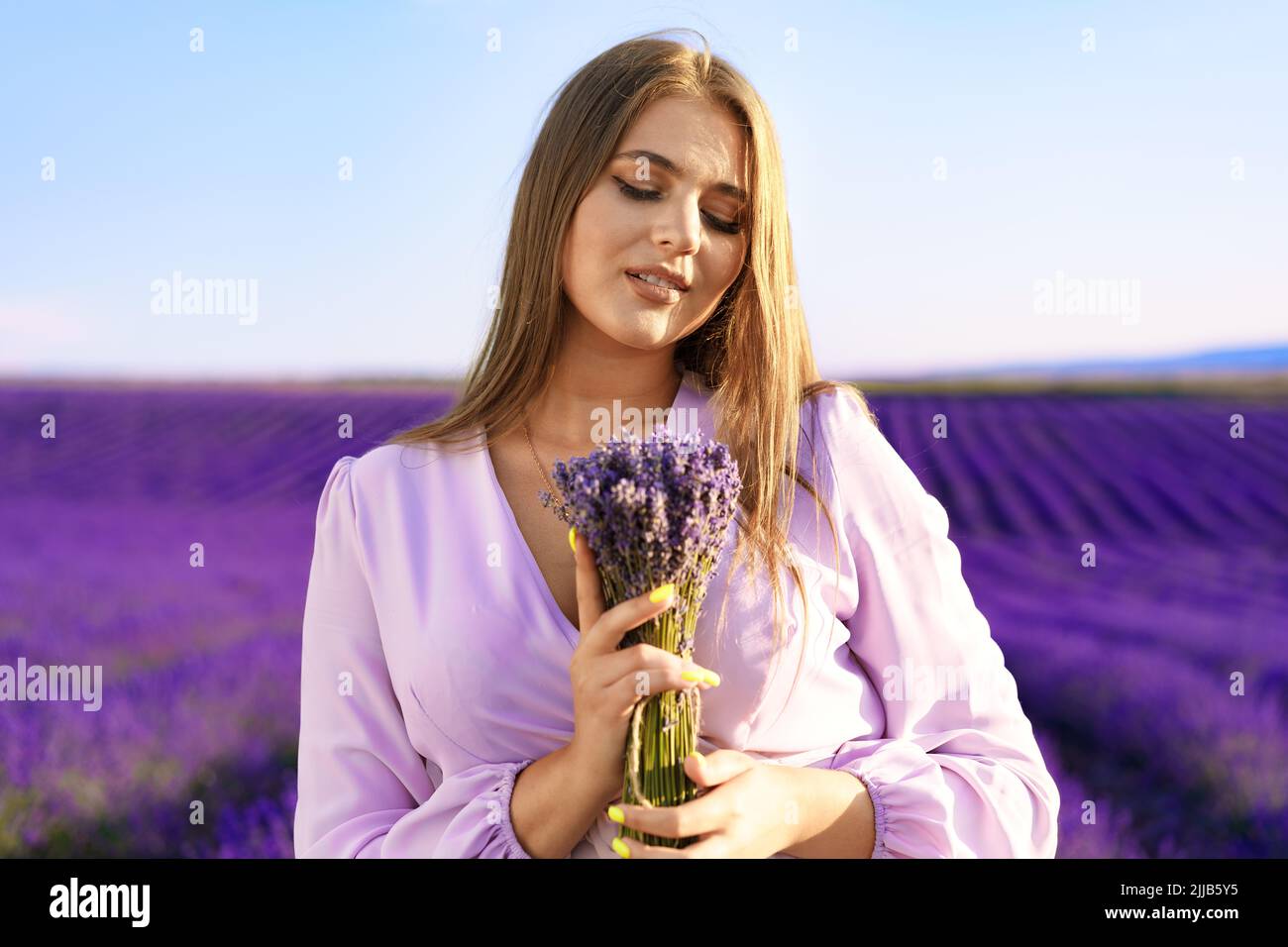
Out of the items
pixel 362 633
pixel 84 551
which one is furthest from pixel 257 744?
pixel 362 633

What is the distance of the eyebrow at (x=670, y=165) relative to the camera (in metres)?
1.58

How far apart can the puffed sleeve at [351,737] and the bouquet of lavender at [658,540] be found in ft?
1.14

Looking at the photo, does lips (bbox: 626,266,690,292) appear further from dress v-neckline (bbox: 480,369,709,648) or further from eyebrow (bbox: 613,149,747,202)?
dress v-neckline (bbox: 480,369,709,648)

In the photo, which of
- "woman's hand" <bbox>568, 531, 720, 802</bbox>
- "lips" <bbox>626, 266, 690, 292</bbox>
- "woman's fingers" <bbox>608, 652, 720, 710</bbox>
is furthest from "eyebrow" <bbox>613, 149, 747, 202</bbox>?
"woman's fingers" <bbox>608, 652, 720, 710</bbox>

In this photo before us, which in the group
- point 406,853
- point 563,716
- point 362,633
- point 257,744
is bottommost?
point 257,744

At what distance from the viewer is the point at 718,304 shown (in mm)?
1785

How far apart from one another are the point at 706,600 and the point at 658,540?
1.24 feet

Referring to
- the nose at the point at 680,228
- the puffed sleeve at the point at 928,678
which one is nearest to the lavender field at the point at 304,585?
the puffed sleeve at the point at 928,678

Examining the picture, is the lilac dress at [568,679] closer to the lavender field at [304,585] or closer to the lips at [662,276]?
the lips at [662,276]

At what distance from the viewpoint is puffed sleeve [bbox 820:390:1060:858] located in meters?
1.57

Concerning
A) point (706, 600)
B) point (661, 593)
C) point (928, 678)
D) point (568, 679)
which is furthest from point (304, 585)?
point (661, 593)

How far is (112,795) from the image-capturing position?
10.2ft

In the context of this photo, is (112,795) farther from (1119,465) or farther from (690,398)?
(1119,465)
